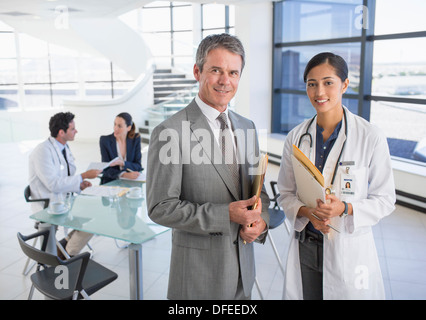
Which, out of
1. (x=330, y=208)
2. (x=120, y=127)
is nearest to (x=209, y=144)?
(x=330, y=208)

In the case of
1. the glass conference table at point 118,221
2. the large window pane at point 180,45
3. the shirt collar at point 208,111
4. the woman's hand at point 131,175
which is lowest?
the glass conference table at point 118,221

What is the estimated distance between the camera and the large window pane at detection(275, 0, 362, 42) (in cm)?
622

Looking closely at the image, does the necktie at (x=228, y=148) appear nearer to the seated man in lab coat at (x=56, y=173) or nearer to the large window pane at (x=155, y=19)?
the seated man in lab coat at (x=56, y=173)

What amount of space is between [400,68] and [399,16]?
29.2 inches

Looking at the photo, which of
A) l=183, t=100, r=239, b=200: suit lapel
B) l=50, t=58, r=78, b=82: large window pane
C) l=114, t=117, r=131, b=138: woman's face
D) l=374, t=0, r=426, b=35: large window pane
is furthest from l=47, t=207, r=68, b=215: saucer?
l=50, t=58, r=78, b=82: large window pane

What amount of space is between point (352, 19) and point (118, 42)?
292 inches

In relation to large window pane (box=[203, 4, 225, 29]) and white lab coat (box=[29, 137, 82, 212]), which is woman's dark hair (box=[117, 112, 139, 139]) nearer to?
white lab coat (box=[29, 137, 82, 212])

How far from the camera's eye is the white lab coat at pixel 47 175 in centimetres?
335

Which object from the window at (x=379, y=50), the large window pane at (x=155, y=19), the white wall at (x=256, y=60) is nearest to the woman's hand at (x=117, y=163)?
the window at (x=379, y=50)

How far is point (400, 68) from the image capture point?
5730mm

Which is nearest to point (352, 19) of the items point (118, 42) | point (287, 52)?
point (287, 52)

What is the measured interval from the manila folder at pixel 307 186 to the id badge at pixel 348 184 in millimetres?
145

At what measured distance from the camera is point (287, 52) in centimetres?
764

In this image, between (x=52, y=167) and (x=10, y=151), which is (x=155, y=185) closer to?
(x=52, y=167)
